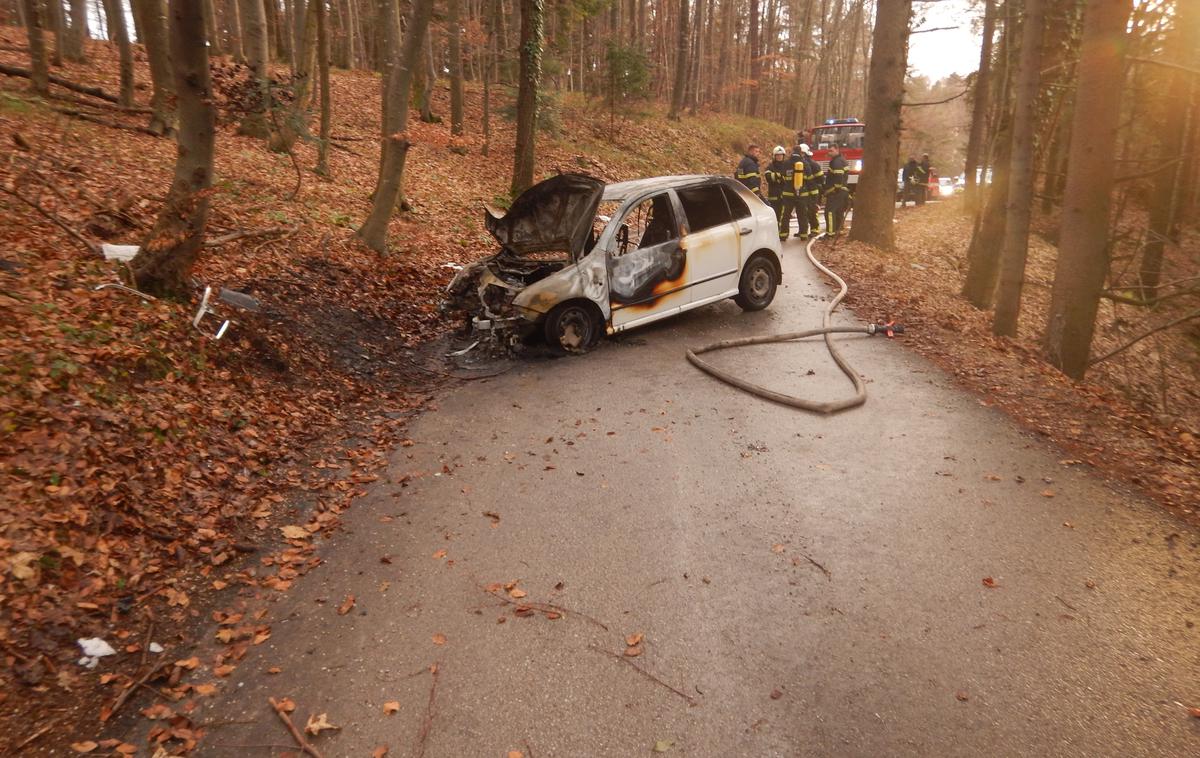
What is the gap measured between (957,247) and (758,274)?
12.5m

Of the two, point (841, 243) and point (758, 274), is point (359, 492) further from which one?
point (841, 243)

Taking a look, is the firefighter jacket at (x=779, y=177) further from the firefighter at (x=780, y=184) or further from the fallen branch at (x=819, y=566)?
the fallen branch at (x=819, y=566)

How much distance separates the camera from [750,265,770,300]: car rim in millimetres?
10195

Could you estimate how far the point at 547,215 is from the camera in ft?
31.4

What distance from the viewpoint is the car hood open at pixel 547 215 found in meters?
9.28

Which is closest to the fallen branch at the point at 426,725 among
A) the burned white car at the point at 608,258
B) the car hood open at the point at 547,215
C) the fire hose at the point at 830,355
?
the fire hose at the point at 830,355

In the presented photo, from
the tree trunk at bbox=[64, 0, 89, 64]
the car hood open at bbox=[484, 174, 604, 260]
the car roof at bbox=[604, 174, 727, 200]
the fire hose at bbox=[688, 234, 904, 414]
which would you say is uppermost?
the tree trunk at bbox=[64, 0, 89, 64]

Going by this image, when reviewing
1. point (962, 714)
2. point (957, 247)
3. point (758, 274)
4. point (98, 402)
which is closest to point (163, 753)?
point (98, 402)

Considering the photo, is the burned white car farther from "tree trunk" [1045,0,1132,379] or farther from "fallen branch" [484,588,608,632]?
"fallen branch" [484,588,608,632]

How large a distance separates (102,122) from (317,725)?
13.3m

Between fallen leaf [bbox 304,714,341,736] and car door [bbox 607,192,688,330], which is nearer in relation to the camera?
fallen leaf [bbox 304,714,341,736]

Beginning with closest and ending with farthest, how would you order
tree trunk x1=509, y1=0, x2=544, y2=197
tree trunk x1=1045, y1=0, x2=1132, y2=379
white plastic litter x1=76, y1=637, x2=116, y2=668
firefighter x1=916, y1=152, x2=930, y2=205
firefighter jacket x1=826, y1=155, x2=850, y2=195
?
white plastic litter x1=76, y1=637, x2=116, y2=668
tree trunk x1=1045, y1=0, x2=1132, y2=379
tree trunk x1=509, y1=0, x2=544, y2=197
firefighter jacket x1=826, y1=155, x2=850, y2=195
firefighter x1=916, y1=152, x2=930, y2=205

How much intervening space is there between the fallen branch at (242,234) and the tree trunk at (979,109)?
60.1 ft

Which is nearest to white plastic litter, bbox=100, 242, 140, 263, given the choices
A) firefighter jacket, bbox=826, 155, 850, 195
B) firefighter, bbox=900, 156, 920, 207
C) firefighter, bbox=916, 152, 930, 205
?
firefighter jacket, bbox=826, 155, 850, 195
